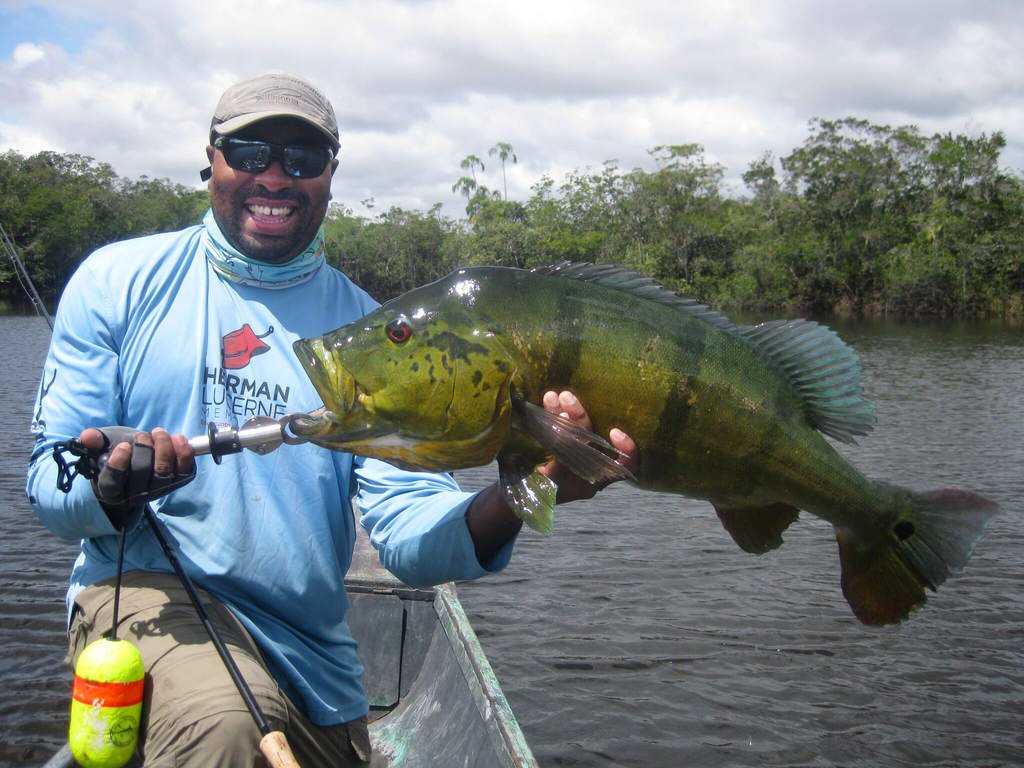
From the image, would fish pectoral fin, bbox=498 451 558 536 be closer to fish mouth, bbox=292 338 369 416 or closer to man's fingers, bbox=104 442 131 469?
fish mouth, bbox=292 338 369 416

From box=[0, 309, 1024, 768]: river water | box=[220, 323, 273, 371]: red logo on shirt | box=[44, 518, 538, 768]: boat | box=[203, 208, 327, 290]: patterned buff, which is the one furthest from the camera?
box=[0, 309, 1024, 768]: river water

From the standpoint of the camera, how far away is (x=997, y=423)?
18125mm

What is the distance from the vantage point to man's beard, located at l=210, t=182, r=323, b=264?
290 cm

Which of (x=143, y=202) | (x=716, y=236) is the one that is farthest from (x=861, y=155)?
(x=143, y=202)

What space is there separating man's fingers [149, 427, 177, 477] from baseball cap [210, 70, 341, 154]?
1277 millimetres

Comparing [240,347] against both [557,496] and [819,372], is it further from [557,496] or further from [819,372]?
[819,372]

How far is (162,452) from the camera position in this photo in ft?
7.09

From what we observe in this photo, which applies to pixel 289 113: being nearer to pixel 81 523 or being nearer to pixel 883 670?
pixel 81 523

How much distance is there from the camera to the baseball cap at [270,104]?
288 centimetres

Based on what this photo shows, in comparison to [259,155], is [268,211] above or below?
below

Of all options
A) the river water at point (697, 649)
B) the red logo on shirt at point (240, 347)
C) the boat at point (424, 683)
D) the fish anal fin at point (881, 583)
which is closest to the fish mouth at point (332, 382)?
the red logo on shirt at point (240, 347)

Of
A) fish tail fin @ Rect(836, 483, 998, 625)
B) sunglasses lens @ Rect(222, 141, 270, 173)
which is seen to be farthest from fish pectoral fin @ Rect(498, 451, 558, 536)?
sunglasses lens @ Rect(222, 141, 270, 173)

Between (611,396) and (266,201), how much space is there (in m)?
1.59

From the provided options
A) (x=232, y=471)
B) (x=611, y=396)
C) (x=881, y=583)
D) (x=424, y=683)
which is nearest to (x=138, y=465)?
(x=232, y=471)
